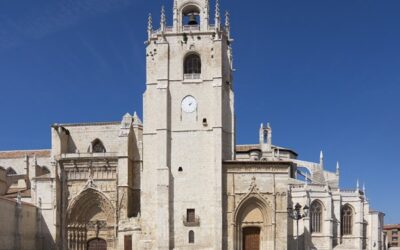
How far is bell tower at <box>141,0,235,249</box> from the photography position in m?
37.6

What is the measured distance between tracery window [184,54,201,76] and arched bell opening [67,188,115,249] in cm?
1088

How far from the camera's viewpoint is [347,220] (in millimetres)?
48656

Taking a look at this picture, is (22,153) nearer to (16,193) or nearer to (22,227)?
(16,193)

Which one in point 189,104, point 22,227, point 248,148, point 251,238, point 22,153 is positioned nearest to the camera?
point 251,238

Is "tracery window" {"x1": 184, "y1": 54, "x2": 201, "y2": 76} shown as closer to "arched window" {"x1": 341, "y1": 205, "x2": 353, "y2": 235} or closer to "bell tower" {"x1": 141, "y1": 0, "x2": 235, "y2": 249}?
"bell tower" {"x1": 141, "y1": 0, "x2": 235, "y2": 249}

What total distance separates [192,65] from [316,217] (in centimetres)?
1651

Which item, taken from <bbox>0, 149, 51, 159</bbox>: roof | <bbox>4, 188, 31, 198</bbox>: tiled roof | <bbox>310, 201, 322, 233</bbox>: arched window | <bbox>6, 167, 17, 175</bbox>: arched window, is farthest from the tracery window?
<bbox>6, 167, 17, 175</bbox>: arched window

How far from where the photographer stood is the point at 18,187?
156 feet

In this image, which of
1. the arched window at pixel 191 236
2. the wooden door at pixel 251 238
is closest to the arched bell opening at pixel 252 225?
the wooden door at pixel 251 238

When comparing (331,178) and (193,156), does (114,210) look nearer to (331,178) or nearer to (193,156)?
(193,156)

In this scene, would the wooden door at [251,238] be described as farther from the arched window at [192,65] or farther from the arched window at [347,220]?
the arched window at [347,220]

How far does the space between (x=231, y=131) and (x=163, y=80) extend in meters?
5.81

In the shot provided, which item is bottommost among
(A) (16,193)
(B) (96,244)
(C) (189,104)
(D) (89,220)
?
(B) (96,244)

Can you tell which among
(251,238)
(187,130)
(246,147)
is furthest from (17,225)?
(246,147)
